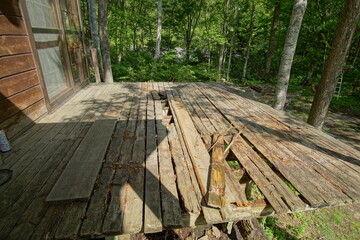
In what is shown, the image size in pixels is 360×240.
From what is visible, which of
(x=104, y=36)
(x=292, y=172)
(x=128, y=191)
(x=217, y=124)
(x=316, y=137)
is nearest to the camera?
(x=128, y=191)

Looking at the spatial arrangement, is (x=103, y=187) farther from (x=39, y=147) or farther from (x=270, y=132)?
(x=270, y=132)

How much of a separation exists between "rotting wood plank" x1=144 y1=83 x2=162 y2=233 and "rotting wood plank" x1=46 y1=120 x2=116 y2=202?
551mm

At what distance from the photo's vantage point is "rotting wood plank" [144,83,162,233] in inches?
61.3

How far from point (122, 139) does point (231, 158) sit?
5.78 feet

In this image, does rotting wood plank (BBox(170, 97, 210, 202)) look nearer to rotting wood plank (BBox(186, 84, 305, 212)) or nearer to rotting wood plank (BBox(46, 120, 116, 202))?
rotting wood plank (BBox(186, 84, 305, 212))

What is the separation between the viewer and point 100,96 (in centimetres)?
496

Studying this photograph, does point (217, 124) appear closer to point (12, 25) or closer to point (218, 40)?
point (12, 25)

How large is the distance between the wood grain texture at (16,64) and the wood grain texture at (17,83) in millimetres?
68

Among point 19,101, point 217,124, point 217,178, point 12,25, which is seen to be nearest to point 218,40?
point 217,124

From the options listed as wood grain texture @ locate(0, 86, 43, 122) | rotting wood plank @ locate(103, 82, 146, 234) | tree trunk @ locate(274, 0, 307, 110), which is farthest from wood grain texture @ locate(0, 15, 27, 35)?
tree trunk @ locate(274, 0, 307, 110)

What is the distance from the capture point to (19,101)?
9.35 ft

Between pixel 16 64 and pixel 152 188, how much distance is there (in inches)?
110

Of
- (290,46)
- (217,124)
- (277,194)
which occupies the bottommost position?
(277,194)

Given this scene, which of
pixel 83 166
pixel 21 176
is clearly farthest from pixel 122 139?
pixel 21 176
